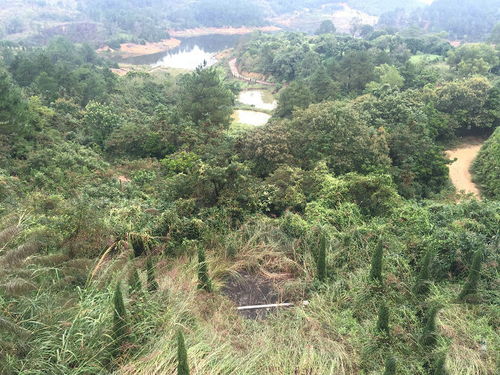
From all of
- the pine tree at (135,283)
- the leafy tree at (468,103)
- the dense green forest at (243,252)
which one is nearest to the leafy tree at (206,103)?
the dense green forest at (243,252)

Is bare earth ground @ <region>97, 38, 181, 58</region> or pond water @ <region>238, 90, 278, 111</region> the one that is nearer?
pond water @ <region>238, 90, 278, 111</region>

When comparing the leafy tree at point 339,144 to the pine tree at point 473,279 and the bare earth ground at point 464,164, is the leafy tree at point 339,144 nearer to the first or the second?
the bare earth ground at point 464,164

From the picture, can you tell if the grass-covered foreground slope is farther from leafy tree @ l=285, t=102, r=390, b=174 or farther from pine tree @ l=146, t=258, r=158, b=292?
pine tree @ l=146, t=258, r=158, b=292

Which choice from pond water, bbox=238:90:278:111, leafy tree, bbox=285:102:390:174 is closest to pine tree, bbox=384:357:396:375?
leafy tree, bbox=285:102:390:174

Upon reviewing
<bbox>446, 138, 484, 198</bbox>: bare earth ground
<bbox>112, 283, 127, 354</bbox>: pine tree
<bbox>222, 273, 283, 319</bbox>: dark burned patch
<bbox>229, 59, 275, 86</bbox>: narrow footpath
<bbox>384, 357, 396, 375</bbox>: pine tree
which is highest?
<bbox>112, 283, 127, 354</bbox>: pine tree

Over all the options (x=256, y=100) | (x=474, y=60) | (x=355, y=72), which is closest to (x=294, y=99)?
(x=355, y=72)

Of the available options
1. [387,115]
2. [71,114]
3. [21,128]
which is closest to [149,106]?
[71,114]

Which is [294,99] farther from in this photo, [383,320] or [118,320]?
[118,320]
